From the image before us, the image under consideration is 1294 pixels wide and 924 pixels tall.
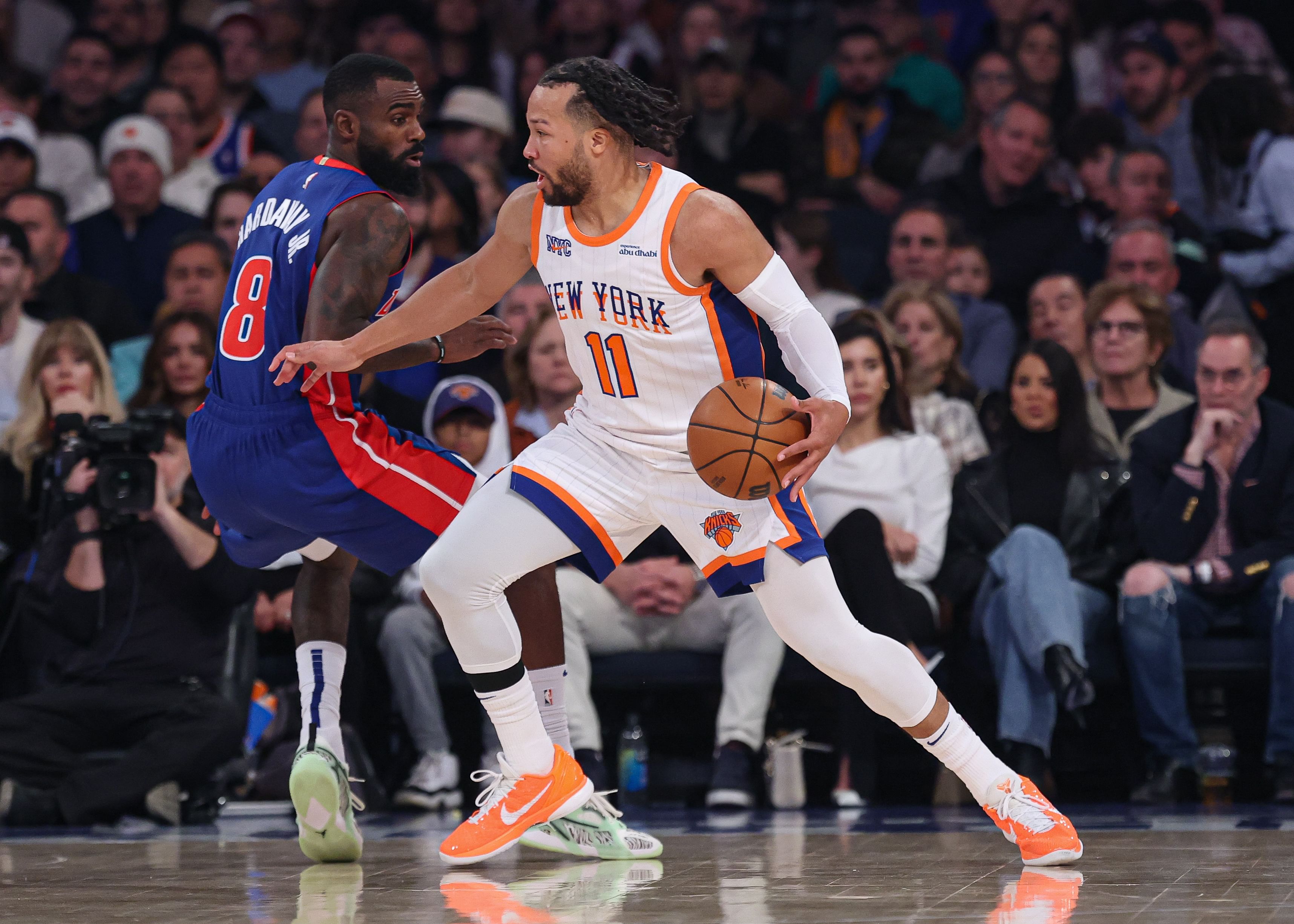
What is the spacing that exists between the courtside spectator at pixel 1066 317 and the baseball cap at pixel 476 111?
3625 mm

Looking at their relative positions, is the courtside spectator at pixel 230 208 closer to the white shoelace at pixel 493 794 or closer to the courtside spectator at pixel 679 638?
the courtside spectator at pixel 679 638

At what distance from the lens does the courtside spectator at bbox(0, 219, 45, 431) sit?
8094 millimetres

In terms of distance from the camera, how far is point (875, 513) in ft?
23.2

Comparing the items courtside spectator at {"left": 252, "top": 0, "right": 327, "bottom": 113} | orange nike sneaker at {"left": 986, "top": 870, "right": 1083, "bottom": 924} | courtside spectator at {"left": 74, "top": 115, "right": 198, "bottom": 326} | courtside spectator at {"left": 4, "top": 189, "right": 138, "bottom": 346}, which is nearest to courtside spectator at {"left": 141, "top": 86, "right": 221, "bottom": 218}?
courtside spectator at {"left": 74, "top": 115, "right": 198, "bottom": 326}

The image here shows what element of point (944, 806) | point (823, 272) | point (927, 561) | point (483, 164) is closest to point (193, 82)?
point (483, 164)

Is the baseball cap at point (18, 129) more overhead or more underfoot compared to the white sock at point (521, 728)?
more overhead

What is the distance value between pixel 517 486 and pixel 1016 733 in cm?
281

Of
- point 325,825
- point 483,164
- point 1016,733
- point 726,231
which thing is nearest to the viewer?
point 726,231

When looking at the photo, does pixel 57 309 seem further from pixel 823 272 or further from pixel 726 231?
pixel 726 231

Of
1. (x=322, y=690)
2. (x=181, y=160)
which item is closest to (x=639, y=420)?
(x=322, y=690)

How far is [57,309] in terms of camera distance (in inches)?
338

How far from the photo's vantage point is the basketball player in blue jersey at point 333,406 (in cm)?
481

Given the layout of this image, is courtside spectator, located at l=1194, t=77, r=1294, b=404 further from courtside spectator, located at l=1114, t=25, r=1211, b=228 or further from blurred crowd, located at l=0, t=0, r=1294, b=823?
courtside spectator, located at l=1114, t=25, r=1211, b=228

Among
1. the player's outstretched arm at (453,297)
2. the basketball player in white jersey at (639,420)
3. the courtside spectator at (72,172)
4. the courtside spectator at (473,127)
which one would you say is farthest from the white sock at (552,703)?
the courtside spectator at (72,172)
